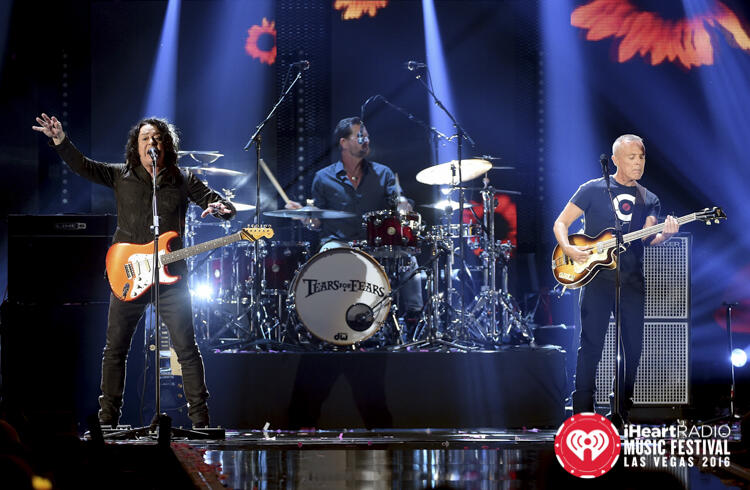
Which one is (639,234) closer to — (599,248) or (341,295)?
(599,248)

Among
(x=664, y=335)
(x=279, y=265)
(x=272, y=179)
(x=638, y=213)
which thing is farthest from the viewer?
(x=272, y=179)

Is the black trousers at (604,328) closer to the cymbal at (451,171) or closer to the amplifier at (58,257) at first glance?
the cymbal at (451,171)

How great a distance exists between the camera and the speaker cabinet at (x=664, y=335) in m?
6.64

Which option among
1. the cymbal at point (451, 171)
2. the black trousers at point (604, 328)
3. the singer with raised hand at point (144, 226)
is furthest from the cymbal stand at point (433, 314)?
the singer with raised hand at point (144, 226)

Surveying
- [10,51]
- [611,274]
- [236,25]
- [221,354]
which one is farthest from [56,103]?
[611,274]

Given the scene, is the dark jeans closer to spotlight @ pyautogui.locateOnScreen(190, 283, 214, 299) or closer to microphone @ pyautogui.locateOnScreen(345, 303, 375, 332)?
microphone @ pyautogui.locateOnScreen(345, 303, 375, 332)

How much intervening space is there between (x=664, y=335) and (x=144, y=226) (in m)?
4.09

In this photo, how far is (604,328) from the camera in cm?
595

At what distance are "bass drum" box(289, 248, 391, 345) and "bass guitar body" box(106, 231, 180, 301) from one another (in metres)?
1.59

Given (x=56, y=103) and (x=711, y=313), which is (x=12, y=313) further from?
(x=711, y=313)

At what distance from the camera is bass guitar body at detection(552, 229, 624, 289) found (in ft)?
19.2

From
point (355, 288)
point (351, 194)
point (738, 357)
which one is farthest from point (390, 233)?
point (738, 357)

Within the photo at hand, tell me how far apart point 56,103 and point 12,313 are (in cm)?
275

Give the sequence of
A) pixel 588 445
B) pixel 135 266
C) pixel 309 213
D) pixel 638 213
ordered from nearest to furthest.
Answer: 1. pixel 588 445
2. pixel 135 266
3. pixel 638 213
4. pixel 309 213
